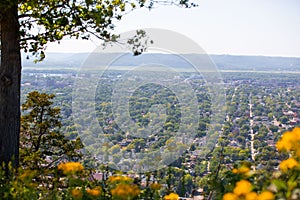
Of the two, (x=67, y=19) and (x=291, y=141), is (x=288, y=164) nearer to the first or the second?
(x=291, y=141)

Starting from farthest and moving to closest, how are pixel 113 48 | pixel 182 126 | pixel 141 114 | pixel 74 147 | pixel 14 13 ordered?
1. pixel 141 114
2. pixel 182 126
3. pixel 74 147
4. pixel 113 48
5. pixel 14 13

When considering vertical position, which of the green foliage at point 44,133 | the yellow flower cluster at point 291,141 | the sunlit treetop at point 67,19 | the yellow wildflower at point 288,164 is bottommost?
the green foliage at point 44,133

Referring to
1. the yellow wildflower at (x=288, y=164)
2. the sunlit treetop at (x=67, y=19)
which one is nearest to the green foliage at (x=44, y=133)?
the sunlit treetop at (x=67, y=19)

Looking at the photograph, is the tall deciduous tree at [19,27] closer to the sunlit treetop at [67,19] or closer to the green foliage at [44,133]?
the sunlit treetop at [67,19]

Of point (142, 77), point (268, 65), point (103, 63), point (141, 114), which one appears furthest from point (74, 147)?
point (268, 65)

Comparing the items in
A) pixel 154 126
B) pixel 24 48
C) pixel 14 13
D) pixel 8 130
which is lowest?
pixel 154 126

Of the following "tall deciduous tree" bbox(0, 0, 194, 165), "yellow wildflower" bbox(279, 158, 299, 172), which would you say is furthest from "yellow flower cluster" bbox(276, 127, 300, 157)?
"tall deciduous tree" bbox(0, 0, 194, 165)

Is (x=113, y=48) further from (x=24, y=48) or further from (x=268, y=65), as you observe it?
(x=268, y=65)

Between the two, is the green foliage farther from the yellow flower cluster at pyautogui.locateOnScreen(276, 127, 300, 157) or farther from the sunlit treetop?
the yellow flower cluster at pyautogui.locateOnScreen(276, 127, 300, 157)
